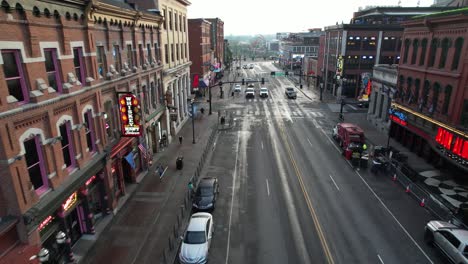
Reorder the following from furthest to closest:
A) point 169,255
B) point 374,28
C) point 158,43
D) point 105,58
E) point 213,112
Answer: point 374,28 → point 213,112 → point 158,43 → point 105,58 → point 169,255

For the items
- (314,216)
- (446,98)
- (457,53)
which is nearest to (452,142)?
(446,98)

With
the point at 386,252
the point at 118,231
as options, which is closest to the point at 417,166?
the point at 386,252

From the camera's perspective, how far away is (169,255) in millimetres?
17188

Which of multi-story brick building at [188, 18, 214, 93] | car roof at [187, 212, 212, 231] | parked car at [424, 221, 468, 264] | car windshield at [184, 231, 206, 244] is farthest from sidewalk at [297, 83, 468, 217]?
multi-story brick building at [188, 18, 214, 93]

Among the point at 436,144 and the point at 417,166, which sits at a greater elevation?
the point at 436,144

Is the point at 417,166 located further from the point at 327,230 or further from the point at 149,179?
the point at 149,179

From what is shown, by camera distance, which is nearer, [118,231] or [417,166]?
[118,231]

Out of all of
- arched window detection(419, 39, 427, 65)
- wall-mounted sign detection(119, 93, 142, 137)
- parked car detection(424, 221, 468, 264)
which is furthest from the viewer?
arched window detection(419, 39, 427, 65)

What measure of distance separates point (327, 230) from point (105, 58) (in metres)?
19.1

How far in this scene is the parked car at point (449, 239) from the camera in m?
15.4

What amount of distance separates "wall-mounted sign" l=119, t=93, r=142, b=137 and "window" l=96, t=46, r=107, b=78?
2.10 m

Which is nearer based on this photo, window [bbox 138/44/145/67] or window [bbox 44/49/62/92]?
window [bbox 44/49/62/92]

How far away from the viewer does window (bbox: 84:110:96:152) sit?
18.5 m

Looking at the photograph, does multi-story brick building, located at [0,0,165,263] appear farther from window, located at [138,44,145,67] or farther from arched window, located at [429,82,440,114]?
arched window, located at [429,82,440,114]
